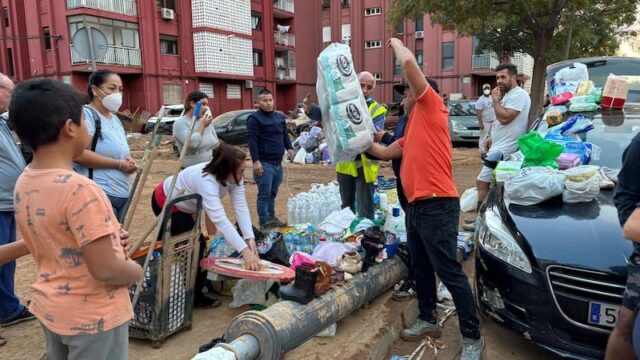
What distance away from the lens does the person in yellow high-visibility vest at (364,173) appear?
190 inches

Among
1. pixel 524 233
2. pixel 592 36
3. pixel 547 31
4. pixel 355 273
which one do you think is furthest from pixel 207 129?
pixel 592 36

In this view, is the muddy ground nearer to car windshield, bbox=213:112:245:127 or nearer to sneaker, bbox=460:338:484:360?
sneaker, bbox=460:338:484:360

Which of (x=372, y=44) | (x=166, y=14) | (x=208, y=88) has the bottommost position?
(x=208, y=88)

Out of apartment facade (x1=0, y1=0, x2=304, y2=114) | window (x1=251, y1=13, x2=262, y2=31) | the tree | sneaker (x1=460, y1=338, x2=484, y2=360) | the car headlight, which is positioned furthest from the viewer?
window (x1=251, y1=13, x2=262, y2=31)

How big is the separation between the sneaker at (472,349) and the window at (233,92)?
28990 mm

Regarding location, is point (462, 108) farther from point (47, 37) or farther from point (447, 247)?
point (47, 37)

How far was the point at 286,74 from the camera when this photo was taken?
35375 millimetres

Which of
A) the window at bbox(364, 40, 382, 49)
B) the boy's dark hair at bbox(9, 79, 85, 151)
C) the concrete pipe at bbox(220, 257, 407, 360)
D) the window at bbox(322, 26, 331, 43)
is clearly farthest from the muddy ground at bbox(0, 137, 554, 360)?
the window at bbox(322, 26, 331, 43)

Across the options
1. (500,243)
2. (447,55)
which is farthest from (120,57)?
(500,243)

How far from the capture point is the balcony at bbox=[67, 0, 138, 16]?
23.7m

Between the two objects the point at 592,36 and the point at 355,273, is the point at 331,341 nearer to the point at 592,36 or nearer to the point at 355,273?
the point at 355,273

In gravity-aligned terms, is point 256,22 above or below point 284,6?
below

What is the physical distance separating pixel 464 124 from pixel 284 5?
24.1 m

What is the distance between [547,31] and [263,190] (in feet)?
39.6
